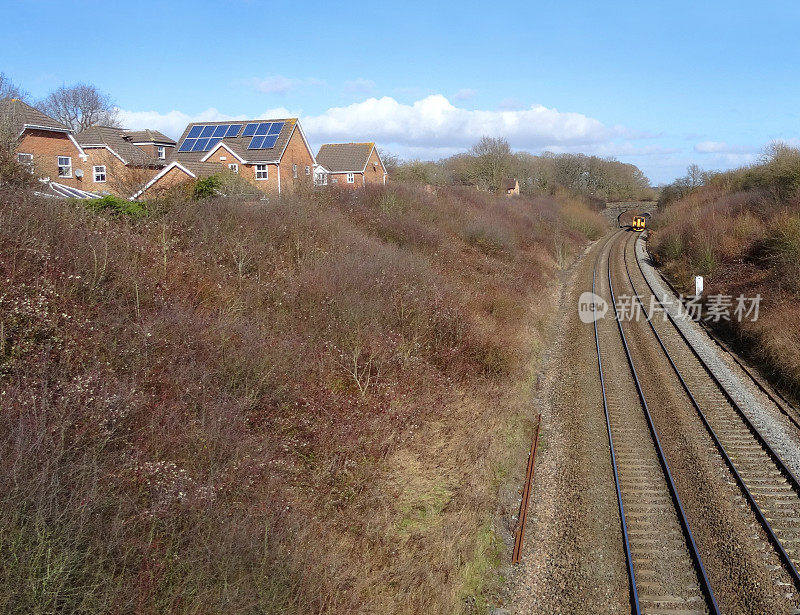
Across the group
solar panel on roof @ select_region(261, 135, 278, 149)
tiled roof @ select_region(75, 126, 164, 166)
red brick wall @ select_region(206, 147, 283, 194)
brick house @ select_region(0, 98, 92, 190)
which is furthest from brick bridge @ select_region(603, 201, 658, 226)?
brick house @ select_region(0, 98, 92, 190)

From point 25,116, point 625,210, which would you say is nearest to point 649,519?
point 25,116

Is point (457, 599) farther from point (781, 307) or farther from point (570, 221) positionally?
point (570, 221)

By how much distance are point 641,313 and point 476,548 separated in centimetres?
1683

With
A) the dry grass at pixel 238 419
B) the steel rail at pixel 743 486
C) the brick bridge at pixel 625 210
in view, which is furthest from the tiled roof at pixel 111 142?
the brick bridge at pixel 625 210

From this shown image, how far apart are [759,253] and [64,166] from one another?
3321cm

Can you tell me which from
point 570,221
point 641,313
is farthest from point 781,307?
point 570,221

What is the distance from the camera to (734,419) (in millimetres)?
12539

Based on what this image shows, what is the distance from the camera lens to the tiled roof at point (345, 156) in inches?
1734

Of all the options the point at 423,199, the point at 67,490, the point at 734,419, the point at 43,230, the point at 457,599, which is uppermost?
the point at 423,199

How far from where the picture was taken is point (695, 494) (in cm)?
960

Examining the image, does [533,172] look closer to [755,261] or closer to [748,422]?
[755,261]

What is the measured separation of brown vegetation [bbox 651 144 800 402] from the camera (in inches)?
646

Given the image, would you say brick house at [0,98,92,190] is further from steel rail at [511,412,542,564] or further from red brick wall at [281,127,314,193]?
steel rail at [511,412,542,564]

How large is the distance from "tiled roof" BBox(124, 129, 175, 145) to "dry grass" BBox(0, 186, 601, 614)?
97.5 feet
